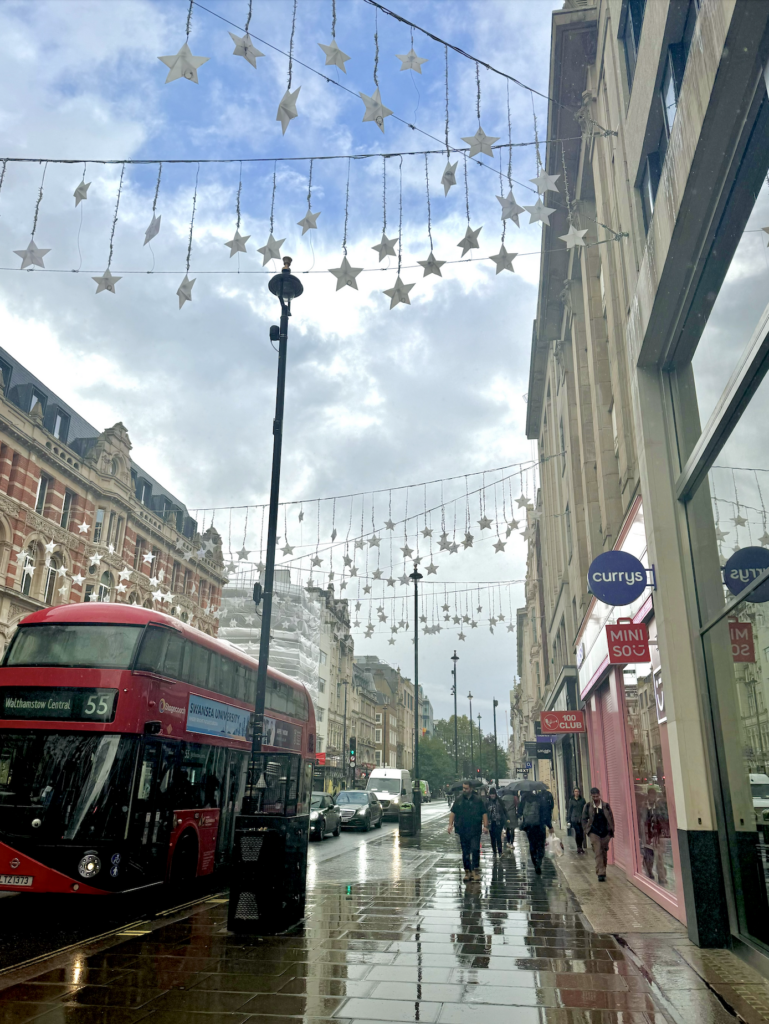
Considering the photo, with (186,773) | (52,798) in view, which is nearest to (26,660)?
(52,798)

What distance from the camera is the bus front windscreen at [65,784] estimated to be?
9438 mm

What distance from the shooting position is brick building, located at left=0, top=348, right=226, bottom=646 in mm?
32031

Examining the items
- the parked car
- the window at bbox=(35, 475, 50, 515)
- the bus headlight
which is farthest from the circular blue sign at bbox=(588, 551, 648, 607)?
the window at bbox=(35, 475, 50, 515)

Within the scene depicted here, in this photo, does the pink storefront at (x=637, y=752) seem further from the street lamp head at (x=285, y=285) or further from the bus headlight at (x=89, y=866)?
the bus headlight at (x=89, y=866)

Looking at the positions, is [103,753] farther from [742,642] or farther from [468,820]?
[742,642]

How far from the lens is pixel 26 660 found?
10.4 meters

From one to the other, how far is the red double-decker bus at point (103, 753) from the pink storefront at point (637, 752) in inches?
212

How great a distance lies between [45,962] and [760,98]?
9.36 metres

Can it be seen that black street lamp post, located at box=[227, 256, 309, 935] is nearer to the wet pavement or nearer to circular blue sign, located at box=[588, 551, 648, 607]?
the wet pavement

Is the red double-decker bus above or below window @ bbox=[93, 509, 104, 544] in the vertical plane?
below

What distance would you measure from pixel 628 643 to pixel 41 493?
3085 cm

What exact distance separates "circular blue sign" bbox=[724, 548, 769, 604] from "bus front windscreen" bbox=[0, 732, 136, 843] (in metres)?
7.46

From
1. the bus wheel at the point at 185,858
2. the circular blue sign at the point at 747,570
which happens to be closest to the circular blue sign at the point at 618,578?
the circular blue sign at the point at 747,570

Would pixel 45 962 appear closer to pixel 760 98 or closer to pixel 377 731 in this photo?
pixel 760 98
